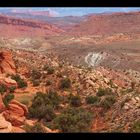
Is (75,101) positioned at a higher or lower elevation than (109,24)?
higher

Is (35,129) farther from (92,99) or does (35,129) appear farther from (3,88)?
(3,88)

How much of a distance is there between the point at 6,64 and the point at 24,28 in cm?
6170

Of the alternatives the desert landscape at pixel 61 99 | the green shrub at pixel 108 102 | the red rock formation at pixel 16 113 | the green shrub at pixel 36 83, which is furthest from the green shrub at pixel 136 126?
the green shrub at pixel 36 83

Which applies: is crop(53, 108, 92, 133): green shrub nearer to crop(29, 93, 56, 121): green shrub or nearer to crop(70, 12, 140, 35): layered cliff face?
crop(29, 93, 56, 121): green shrub

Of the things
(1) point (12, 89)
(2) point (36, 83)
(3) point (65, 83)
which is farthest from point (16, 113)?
(2) point (36, 83)

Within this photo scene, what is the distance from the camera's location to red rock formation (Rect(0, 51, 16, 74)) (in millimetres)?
19281

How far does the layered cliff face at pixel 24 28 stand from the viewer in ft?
258

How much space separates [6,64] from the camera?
19719 millimetres

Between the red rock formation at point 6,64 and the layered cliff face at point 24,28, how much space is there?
5780 centimetres

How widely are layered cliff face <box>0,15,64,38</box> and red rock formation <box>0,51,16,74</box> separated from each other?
190ft

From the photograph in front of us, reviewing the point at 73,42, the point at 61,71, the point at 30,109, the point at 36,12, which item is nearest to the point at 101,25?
the point at 73,42

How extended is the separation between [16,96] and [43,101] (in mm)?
1846

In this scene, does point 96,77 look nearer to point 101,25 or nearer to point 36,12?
point 101,25
